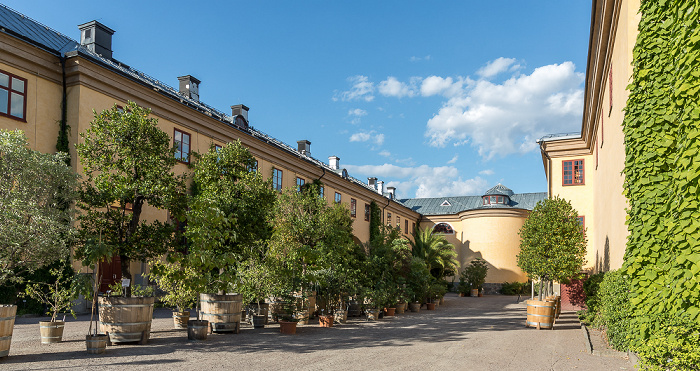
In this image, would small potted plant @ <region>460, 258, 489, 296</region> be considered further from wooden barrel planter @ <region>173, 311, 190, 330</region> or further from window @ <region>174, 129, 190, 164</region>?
wooden barrel planter @ <region>173, 311, 190, 330</region>

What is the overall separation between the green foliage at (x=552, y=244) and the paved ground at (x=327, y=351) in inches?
149

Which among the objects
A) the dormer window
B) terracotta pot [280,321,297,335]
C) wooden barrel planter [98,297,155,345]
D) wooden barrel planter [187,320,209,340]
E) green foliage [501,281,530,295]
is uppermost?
the dormer window

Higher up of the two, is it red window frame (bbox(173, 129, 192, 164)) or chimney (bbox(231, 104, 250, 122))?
chimney (bbox(231, 104, 250, 122))

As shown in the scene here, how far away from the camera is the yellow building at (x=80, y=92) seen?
631 inches

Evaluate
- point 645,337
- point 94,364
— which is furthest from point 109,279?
point 645,337

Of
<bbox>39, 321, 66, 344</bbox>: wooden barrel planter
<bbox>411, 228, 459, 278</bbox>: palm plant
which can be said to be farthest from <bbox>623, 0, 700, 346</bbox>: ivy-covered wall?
<bbox>411, 228, 459, 278</bbox>: palm plant

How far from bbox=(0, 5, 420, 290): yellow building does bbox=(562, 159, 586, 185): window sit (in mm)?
16126

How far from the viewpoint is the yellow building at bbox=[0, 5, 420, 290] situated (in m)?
16.0

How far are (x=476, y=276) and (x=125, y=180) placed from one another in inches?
1282

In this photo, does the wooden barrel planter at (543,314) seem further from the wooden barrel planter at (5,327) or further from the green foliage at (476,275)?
the green foliage at (476,275)

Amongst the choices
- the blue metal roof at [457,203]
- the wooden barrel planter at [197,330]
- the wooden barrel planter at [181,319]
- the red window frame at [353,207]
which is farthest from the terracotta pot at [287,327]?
the blue metal roof at [457,203]

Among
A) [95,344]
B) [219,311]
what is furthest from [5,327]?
[219,311]

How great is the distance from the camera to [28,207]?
9531mm

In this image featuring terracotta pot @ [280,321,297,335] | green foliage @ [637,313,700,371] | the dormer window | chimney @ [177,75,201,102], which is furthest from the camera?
the dormer window
